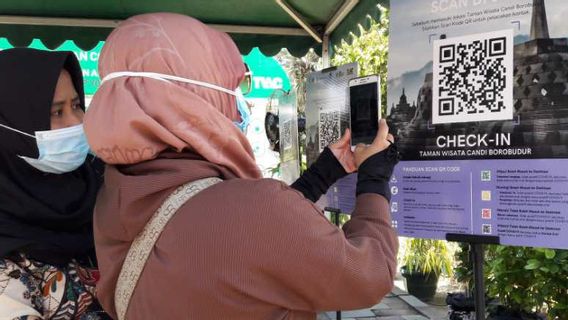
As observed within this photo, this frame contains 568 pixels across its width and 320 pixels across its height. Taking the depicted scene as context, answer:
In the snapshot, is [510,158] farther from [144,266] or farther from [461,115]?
[144,266]

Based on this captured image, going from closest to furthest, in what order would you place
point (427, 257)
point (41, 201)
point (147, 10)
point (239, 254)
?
point (239, 254)
point (41, 201)
point (147, 10)
point (427, 257)

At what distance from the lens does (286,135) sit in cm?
308

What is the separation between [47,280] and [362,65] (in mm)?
4450

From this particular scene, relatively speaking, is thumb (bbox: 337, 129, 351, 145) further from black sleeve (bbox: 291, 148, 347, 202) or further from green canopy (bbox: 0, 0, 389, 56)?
green canopy (bbox: 0, 0, 389, 56)

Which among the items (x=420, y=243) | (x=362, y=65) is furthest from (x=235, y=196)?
(x=420, y=243)

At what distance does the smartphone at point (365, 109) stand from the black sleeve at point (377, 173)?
9.8 inches

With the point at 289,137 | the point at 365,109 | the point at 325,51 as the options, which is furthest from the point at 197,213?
the point at 325,51

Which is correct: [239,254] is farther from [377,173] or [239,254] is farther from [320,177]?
[320,177]

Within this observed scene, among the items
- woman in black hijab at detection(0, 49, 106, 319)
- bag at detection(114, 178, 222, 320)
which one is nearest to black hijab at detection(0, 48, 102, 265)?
woman in black hijab at detection(0, 49, 106, 319)

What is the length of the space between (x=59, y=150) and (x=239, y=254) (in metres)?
0.71

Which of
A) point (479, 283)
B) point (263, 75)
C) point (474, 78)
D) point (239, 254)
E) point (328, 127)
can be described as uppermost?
point (263, 75)

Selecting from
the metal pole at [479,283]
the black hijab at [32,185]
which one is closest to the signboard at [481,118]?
the metal pole at [479,283]

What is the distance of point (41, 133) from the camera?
135 centimetres

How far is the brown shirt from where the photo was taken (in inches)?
37.6
